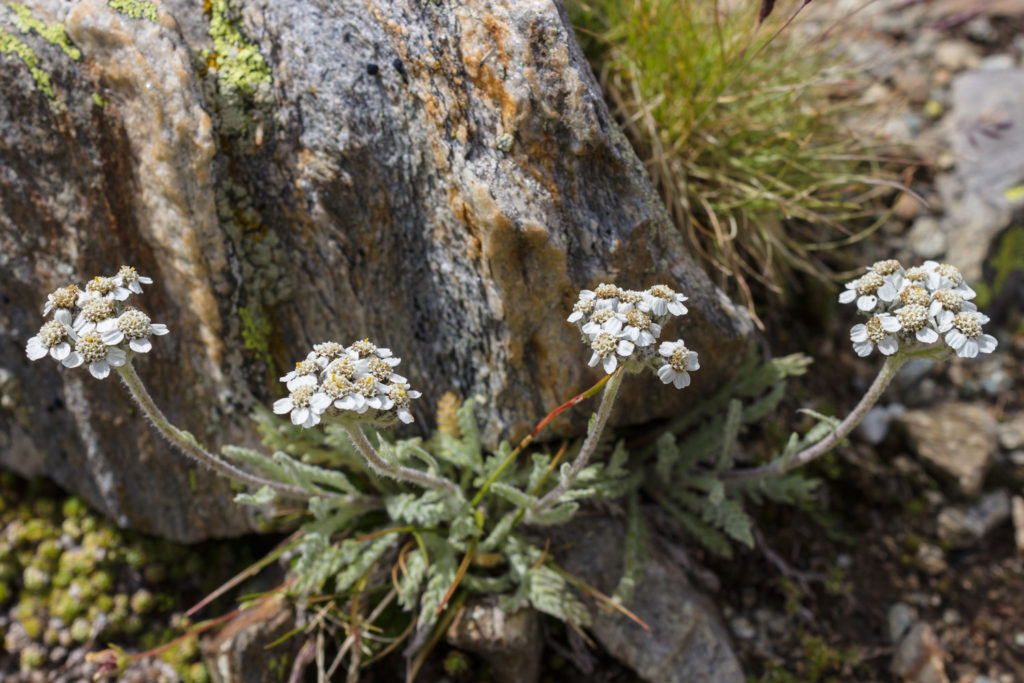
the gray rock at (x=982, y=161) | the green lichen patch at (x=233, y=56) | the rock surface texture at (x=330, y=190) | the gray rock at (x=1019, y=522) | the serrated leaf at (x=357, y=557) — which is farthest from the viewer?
the gray rock at (x=982, y=161)

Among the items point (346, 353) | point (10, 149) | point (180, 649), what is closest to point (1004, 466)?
point (346, 353)

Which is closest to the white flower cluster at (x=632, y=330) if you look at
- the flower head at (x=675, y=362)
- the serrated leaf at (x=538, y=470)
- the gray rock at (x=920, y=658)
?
the flower head at (x=675, y=362)

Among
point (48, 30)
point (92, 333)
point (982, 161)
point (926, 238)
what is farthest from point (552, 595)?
point (982, 161)

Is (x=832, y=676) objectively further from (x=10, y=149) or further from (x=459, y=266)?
(x=10, y=149)

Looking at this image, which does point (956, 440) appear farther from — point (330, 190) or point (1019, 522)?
point (330, 190)

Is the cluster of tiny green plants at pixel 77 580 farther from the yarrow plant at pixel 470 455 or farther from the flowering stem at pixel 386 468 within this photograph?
the flowering stem at pixel 386 468

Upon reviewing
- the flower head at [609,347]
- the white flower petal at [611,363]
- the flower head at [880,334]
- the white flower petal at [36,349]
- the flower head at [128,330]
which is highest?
the white flower petal at [36,349]

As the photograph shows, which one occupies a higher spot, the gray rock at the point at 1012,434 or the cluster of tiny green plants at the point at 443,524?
the cluster of tiny green plants at the point at 443,524
